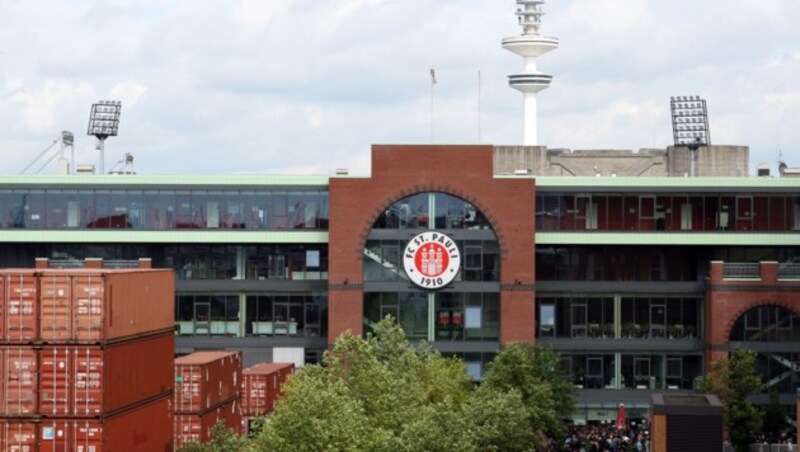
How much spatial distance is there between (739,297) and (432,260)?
1747 cm

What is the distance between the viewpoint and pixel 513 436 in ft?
280

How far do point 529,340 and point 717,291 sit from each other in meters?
11.0

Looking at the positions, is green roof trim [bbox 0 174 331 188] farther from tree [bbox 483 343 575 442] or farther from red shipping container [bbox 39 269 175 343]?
red shipping container [bbox 39 269 175 343]

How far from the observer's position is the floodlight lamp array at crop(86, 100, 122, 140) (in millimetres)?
139250

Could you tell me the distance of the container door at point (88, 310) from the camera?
56.9 m

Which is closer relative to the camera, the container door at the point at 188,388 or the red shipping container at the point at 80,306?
the red shipping container at the point at 80,306

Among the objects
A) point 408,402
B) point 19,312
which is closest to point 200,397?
point 408,402

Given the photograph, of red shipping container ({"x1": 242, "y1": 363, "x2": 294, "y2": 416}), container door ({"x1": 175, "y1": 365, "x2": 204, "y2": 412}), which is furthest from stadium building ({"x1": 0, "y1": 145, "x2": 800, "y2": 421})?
container door ({"x1": 175, "y1": 365, "x2": 204, "y2": 412})

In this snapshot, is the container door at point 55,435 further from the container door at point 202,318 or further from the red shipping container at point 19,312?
the container door at point 202,318

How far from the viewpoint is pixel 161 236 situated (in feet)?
379

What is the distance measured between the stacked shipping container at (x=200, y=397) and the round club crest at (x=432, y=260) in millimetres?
31613

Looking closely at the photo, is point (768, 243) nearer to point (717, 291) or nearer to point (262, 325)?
point (717, 291)

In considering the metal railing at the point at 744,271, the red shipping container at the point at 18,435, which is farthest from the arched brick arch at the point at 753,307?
the red shipping container at the point at 18,435

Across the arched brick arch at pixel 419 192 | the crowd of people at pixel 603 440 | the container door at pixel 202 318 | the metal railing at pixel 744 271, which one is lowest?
the crowd of people at pixel 603 440
